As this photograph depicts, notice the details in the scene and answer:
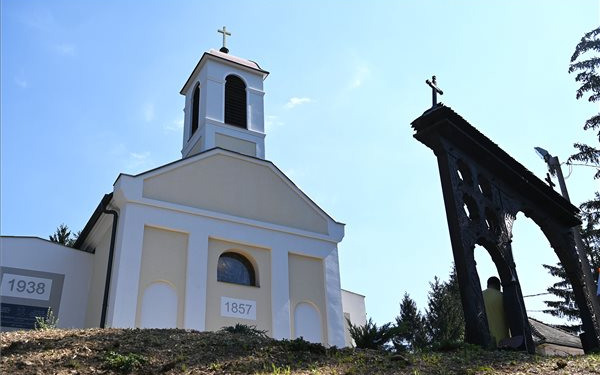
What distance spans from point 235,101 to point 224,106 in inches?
27.6

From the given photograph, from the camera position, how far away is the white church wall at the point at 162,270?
16.1 meters

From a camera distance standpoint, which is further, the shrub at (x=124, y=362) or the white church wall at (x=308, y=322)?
the white church wall at (x=308, y=322)

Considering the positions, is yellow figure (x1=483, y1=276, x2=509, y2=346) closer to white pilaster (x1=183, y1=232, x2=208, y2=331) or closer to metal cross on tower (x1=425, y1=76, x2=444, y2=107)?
metal cross on tower (x1=425, y1=76, x2=444, y2=107)

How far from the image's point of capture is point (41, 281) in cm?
1781

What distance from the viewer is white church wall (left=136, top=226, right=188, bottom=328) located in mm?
16141

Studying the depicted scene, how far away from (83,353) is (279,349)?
7.61 ft

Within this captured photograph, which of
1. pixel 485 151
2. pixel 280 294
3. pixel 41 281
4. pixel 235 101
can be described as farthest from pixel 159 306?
pixel 485 151

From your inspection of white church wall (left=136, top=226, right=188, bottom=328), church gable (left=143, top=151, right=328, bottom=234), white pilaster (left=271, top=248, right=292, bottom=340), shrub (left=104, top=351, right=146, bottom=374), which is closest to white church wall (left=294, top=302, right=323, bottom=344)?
white pilaster (left=271, top=248, right=292, bottom=340)

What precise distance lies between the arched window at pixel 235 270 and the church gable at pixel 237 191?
1.39 m

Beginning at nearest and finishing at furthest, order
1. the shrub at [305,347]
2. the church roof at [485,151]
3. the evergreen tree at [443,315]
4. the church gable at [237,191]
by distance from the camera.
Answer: the shrub at [305,347] < the church roof at [485,151] < the church gable at [237,191] < the evergreen tree at [443,315]

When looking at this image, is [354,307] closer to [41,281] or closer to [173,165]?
[173,165]

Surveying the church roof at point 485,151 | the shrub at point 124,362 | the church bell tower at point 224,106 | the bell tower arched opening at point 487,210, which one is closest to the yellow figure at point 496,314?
the bell tower arched opening at point 487,210

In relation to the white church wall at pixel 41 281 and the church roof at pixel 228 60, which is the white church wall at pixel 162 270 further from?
the church roof at pixel 228 60

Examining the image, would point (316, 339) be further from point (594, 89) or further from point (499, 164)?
point (594, 89)
